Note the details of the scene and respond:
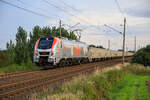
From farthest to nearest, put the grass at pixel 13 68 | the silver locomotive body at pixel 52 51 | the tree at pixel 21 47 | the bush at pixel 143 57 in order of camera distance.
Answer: the tree at pixel 21 47, the bush at pixel 143 57, the silver locomotive body at pixel 52 51, the grass at pixel 13 68

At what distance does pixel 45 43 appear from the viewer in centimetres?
1905

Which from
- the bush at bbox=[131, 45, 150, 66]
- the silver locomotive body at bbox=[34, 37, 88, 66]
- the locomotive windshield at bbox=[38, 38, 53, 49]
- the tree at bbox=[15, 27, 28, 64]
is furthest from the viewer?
the tree at bbox=[15, 27, 28, 64]

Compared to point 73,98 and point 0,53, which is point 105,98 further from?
point 0,53

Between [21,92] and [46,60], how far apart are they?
9525 mm

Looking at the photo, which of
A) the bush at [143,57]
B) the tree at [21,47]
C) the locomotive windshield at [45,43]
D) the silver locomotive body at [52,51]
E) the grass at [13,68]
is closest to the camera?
the grass at [13,68]

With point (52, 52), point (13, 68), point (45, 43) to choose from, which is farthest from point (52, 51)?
point (13, 68)

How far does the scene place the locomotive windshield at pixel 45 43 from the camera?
18703 millimetres

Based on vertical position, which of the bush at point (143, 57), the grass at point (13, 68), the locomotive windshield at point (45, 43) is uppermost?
the locomotive windshield at point (45, 43)

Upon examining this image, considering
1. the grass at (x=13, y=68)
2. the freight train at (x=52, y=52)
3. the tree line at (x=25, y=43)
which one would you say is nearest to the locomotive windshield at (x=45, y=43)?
the freight train at (x=52, y=52)

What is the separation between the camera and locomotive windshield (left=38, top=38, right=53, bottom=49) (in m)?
18.7

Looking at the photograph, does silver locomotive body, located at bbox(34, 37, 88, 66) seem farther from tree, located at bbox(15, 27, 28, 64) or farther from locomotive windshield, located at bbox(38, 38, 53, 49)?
tree, located at bbox(15, 27, 28, 64)

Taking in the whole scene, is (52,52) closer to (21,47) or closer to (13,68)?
(13,68)

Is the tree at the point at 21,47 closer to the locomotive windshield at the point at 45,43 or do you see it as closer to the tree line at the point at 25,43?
the tree line at the point at 25,43

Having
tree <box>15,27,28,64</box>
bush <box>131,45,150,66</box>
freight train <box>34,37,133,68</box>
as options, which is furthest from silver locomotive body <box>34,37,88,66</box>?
tree <box>15,27,28,64</box>
